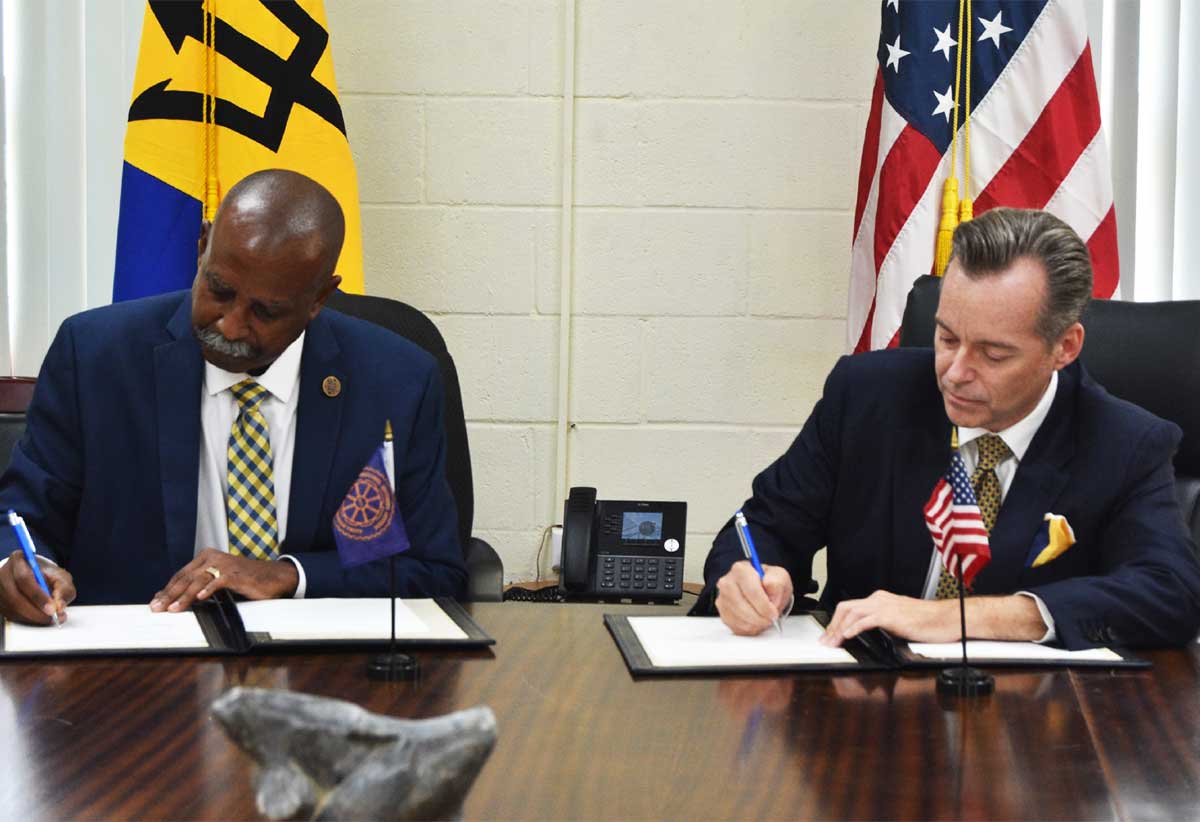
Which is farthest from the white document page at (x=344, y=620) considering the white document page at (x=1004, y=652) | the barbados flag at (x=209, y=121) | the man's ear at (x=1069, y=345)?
the barbados flag at (x=209, y=121)

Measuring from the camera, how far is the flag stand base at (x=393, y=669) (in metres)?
1.55

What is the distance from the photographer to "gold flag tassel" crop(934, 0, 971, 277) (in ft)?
9.86

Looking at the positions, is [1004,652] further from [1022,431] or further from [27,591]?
[27,591]

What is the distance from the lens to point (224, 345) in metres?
2.01

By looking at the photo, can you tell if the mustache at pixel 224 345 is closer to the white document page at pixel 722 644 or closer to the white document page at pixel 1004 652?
the white document page at pixel 722 644

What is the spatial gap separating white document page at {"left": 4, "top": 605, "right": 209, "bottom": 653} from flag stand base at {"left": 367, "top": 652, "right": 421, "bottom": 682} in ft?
0.72

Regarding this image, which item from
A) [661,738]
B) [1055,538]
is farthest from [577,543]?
[661,738]

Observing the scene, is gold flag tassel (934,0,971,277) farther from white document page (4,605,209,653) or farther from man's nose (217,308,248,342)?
white document page (4,605,209,653)

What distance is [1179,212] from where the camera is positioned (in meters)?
3.30

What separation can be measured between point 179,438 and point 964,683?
1.14m

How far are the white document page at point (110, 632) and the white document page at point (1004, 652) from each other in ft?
2.75

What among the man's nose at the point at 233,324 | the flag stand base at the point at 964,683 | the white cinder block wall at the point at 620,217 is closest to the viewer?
the flag stand base at the point at 964,683

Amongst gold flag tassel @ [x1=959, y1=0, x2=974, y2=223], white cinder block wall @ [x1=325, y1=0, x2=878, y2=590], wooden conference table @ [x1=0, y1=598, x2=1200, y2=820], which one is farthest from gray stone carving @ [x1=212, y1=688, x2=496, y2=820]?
white cinder block wall @ [x1=325, y1=0, x2=878, y2=590]

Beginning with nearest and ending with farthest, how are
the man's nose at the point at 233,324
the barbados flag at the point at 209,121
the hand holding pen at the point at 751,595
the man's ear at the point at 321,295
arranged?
the hand holding pen at the point at 751,595
the man's nose at the point at 233,324
the man's ear at the point at 321,295
the barbados flag at the point at 209,121
